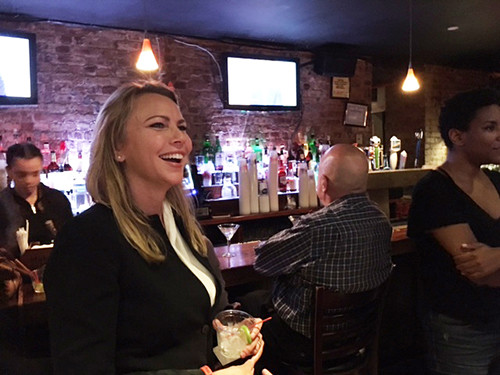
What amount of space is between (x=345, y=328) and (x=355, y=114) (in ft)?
14.9

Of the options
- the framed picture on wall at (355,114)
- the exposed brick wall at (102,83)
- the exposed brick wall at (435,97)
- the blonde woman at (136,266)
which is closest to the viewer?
the blonde woman at (136,266)

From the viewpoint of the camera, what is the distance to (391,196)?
415 centimetres

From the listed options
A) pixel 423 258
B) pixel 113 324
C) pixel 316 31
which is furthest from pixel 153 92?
pixel 316 31

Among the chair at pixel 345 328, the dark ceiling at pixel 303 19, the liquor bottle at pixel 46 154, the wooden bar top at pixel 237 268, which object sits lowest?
the chair at pixel 345 328

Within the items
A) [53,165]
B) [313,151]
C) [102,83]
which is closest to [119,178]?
[53,165]

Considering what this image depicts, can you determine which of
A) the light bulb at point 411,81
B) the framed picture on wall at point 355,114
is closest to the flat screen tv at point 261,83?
the framed picture on wall at point 355,114

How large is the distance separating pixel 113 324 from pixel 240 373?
34 centimetres

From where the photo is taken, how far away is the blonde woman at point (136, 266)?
37.1 inches

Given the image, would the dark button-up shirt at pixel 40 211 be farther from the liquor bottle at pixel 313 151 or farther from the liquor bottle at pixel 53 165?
the liquor bottle at pixel 313 151

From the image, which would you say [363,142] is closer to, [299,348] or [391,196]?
[391,196]

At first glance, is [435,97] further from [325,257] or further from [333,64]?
[325,257]

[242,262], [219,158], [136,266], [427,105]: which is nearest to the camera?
[136,266]

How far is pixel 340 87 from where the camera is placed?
574cm

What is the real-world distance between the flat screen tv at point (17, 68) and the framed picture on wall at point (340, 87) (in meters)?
3.45
